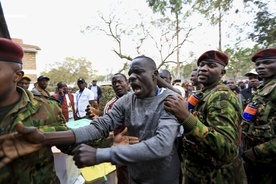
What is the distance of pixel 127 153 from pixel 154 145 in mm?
189

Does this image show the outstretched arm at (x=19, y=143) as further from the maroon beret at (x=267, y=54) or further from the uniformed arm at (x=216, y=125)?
the maroon beret at (x=267, y=54)

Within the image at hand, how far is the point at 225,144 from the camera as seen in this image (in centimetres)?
163

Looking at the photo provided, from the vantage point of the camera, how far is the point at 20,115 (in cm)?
166

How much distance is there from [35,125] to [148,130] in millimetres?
907

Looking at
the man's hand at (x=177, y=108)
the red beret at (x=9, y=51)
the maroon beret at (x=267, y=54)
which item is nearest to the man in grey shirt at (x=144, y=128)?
the man's hand at (x=177, y=108)

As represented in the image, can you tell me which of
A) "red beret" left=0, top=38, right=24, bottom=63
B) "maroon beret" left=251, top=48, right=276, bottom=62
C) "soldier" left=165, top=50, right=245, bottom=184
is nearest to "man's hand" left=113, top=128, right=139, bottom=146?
"soldier" left=165, top=50, right=245, bottom=184

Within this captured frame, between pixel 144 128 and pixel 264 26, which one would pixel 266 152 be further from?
pixel 264 26

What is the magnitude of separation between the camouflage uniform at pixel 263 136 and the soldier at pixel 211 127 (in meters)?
0.31

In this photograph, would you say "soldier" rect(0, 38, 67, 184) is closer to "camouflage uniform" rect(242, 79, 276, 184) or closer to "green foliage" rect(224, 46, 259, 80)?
"camouflage uniform" rect(242, 79, 276, 184)

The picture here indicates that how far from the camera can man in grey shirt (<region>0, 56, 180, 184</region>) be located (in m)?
1.46

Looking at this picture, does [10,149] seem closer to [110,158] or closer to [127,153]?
[110,158]

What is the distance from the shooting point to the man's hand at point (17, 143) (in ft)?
4.56

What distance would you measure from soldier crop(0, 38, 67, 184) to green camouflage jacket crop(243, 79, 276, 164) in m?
2.06

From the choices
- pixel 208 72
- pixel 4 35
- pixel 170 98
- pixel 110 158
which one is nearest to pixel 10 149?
pixel 110 158
